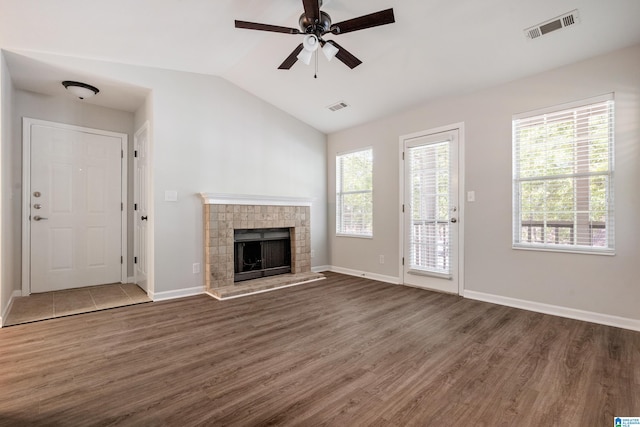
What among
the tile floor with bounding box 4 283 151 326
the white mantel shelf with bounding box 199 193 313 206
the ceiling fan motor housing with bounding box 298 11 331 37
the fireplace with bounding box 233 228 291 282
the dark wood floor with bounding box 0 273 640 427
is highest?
the ceiling fan motor housing with bounding box 298 11 331 37

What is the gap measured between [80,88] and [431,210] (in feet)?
15.3

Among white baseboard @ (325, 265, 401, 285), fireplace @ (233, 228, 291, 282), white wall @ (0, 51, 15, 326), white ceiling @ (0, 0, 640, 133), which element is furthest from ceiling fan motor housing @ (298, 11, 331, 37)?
white baseboard @ (325, 265, 401, 285)

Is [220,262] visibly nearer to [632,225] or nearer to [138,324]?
[138,324]

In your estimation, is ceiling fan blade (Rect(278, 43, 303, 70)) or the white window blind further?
the white window blind

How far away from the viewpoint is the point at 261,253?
15.8ft

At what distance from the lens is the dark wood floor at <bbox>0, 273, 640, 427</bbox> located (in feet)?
5.44

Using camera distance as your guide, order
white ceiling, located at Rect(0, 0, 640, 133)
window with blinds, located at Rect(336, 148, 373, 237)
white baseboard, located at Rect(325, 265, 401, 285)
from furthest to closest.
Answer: window with blinds, located at Rect(336, 148, 373, 237)
white baseboard, located at Rect(325, 265, 401, 285)
white ceiling, located at Rect(0, 0, 640, 133)

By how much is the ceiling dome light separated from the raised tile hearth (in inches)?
71.2

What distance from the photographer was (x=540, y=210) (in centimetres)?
337

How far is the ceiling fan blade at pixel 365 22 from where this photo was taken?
7.82 feet

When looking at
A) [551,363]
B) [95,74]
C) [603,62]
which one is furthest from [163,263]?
[603,62]

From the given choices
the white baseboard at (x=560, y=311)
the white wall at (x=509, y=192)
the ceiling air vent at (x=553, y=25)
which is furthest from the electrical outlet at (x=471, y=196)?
the ceiling air vent at (x=553, y=25)

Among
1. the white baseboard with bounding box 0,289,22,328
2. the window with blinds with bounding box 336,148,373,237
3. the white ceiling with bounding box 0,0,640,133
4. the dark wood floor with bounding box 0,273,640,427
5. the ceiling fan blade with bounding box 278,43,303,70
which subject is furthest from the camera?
the window with blinds with bounding box 336,148,373,237

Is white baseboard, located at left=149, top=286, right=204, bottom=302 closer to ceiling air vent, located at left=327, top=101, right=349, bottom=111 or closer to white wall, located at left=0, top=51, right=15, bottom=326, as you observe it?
white wall, located at left=0, top=51, right=15, bottom=326
